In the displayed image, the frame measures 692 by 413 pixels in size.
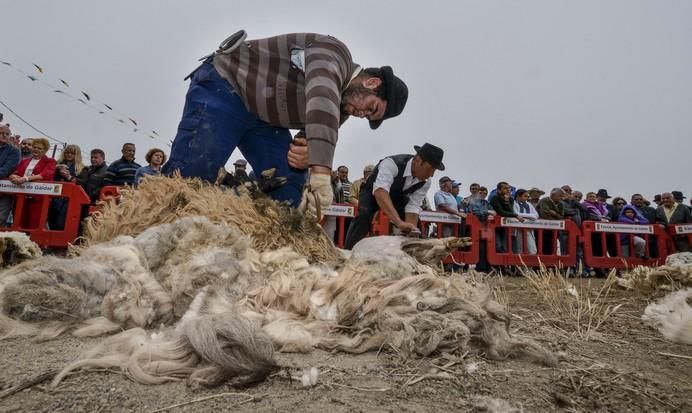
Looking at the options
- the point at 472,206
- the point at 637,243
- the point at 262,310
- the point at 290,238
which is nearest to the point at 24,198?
the point at 290,238

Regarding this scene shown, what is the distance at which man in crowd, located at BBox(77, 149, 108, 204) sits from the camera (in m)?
5.31

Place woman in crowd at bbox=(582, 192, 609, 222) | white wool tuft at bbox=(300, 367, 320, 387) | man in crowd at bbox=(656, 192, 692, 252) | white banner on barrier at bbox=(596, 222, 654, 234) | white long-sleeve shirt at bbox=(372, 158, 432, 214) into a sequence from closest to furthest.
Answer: white wool tuft at bbox=(300, 367, 320, 387), white long-sleeve shirt at bbox=(372, 158, 432, 214), white banner on barrier at bbox=(596, 222, 654, 234), man in crowd at bbox=(656, 192, 692, 252), woman in crowd at bbox=(582, 192, 609, 222)

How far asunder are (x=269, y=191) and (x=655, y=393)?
6.23 feet

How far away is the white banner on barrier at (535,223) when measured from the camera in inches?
258

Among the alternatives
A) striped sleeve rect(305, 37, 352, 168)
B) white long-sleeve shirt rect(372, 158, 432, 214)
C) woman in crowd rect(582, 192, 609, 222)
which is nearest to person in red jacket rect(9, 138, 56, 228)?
white long-sleeve shirt rect(372, 158, 432, 214)

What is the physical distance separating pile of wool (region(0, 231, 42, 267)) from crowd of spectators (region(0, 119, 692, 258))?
144 cm

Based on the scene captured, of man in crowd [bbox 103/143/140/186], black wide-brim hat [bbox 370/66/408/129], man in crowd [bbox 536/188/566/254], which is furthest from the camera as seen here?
man in crowd [bbox 536/188/566/254]

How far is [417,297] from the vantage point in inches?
55.9

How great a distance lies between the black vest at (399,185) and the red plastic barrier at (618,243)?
417 cm

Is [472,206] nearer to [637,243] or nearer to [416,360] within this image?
[637,243]

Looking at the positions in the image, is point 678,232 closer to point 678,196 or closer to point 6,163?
point 678,196

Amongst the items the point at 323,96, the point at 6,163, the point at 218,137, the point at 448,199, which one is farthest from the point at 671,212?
the point at 6,163

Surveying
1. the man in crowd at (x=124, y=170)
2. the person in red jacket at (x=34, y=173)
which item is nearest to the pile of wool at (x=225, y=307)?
the person in red jacket at (x=34, y=173)

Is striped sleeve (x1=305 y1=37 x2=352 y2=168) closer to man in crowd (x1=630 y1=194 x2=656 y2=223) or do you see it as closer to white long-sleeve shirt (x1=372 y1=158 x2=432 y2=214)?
white long-sleeve shirt (x1=372 y1=158 x2=432 y2=214)
